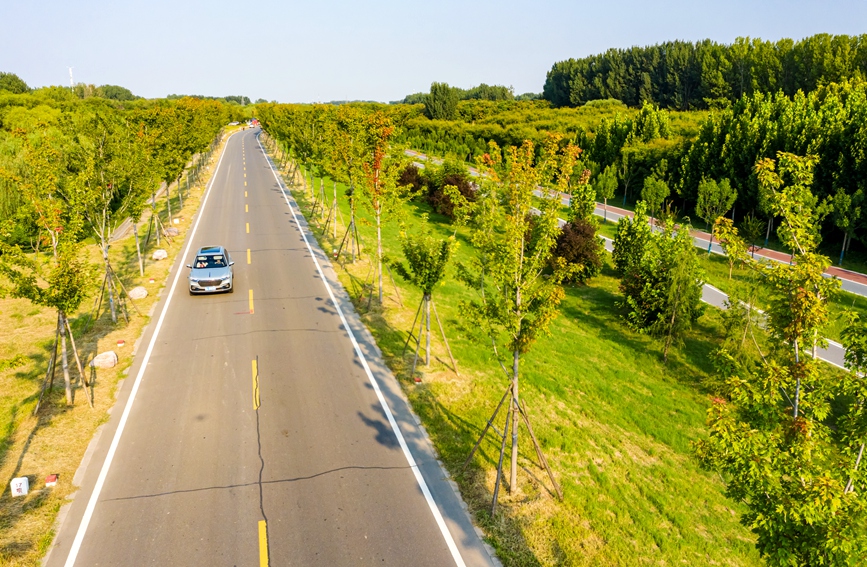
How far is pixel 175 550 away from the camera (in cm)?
933

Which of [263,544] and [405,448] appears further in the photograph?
[405,448]

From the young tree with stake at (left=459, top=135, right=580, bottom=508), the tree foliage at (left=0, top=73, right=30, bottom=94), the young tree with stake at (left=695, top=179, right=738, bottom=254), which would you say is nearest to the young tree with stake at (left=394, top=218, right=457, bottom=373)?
the young tree with stake at (left=459, top=135, right=580, bottom=508)

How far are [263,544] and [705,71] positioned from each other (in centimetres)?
9375

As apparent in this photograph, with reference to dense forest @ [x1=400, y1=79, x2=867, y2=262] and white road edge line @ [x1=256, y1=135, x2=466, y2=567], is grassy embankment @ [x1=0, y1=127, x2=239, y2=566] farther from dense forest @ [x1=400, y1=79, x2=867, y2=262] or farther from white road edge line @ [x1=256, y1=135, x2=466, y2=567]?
dense forest @ [x1=400, y1=79, x2=867, y2=262]

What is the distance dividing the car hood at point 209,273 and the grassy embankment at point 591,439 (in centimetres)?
544

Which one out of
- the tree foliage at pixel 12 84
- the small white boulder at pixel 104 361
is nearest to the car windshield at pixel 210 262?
the small white boulder at pixel 104 361

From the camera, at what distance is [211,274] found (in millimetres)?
22000

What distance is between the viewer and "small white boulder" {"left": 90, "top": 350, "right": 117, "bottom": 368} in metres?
15.6

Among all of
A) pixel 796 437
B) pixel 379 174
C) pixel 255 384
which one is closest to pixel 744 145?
pixel 379 174

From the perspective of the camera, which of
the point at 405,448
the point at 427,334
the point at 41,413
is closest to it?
the point at 405,448

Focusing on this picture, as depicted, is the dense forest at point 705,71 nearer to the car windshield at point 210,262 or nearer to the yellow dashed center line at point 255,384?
the car windshield at point 210,262

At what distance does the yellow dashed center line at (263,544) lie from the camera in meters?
9.13

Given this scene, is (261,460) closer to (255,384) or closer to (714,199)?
(255,384)

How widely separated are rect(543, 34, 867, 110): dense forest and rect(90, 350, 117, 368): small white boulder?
6062 cm
